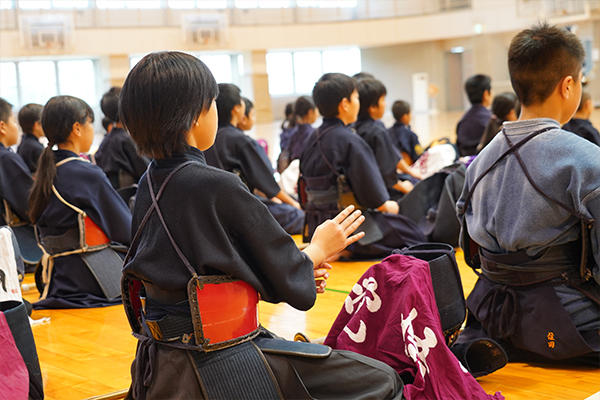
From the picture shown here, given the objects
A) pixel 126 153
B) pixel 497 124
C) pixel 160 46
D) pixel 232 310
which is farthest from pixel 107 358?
pixel 160 46

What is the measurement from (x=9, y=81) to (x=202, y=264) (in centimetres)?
2368

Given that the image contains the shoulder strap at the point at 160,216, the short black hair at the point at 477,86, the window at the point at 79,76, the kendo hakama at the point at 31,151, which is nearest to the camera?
the shoulder strap at the point at 160,216

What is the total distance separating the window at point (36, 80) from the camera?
23.9 metres

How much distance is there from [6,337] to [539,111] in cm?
222

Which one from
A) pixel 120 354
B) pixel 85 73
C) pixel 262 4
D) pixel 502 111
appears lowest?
pixel 120 354

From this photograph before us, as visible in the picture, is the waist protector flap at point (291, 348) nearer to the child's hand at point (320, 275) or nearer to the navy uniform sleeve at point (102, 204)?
the child's hand at point (320, 275)

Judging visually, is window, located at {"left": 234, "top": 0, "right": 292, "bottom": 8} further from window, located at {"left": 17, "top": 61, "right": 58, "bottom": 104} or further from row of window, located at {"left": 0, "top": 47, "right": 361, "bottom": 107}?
window, located at {"left": 17, "top": 61, "right": 58, "bottom": 104}

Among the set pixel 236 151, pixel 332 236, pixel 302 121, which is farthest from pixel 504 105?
pixel 332 236

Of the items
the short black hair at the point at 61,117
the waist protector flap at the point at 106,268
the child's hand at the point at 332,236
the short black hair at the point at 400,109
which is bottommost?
the waist protector flap at the point at 106,268

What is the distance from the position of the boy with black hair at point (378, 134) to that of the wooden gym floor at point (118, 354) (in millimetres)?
1436

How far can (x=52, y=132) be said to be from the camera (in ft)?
15.3

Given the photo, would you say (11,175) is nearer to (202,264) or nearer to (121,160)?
(121,160)

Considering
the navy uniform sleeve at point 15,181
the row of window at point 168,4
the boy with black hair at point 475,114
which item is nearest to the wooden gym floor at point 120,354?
the navy uniform sleeve at point 15,181

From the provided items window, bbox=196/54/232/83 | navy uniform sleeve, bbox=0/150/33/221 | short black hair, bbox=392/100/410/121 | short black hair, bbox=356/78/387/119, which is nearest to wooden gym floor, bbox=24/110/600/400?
navy uniform sleeve, bbox=0/150/33/221
